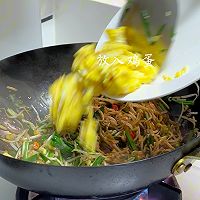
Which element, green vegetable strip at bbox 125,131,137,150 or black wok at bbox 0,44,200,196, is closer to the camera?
black wok at bbox 0,44,200,196

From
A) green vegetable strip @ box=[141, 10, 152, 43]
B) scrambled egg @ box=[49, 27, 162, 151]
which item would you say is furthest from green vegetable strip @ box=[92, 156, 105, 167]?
green vegetable strip @ box=[141, 10, 152, 43]

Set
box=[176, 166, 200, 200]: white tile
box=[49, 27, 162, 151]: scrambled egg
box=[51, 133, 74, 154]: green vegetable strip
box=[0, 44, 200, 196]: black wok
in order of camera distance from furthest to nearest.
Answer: box=[176, 166, 200, 200]: white tile → box=[51, 133, 74, 154]: green vegetable strip → box=[49, 27, 162, 151]: scrambled egg → box=[0, 44, 200, 196]: black wok

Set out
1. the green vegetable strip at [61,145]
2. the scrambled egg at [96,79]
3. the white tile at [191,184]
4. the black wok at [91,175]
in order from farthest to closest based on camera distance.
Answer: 1. the white tile at [191,184]
2. the green vegetable strip at [61,145]
3. the scrambled egg at [96,79]
4. the black wok at [91,175]

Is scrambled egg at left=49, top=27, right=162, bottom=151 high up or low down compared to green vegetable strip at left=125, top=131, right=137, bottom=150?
up

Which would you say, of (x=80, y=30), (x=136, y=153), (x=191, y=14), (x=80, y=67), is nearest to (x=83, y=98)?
(x=80, y=67)

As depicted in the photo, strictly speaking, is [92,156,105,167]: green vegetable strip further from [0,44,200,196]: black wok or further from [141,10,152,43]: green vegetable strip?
[141,10,152,43]: green vegetable strip

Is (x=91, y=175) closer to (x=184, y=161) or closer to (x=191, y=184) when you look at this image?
(x=184, y=161)

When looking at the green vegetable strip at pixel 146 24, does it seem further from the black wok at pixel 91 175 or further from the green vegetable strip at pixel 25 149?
the green vegetable strip at pixel 25 149

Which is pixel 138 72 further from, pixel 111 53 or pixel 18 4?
pixel 18 4

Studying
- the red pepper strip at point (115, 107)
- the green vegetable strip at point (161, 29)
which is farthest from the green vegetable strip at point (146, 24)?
the red pepper strip at point (115, 107)
